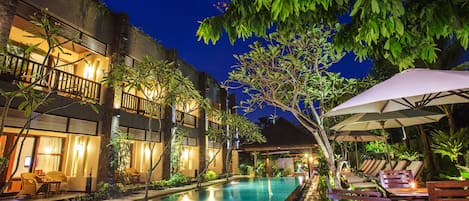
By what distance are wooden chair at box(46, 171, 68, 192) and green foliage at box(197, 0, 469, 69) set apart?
9476 mm

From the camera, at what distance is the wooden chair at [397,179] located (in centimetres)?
508

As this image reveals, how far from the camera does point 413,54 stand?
2.88m

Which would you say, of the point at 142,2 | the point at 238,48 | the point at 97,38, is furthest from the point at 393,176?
the point at 142,2

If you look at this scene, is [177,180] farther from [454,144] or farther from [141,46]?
[454,144]

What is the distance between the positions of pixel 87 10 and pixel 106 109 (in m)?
3.75

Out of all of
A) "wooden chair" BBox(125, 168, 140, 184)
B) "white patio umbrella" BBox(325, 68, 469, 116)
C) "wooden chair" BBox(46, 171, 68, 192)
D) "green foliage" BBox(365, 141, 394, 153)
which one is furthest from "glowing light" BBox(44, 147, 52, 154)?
"green foliage" BBox(365, 141, 394, 153)

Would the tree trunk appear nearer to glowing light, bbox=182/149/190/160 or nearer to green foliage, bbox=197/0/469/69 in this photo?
green foliage, bbox=197/0/469/69

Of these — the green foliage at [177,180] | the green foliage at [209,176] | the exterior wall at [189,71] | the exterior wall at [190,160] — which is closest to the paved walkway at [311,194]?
the green foliage at [177,180]

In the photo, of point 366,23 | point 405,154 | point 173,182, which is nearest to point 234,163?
point 173,182

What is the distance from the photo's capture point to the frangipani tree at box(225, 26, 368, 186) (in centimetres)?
699

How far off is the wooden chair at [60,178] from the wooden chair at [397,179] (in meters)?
10.0

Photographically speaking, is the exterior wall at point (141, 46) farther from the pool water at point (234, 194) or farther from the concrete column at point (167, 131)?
the pool water at point (234, 194)

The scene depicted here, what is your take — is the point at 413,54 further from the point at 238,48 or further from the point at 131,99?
the point at 238,48

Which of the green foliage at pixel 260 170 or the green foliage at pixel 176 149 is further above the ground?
the green foliage at pixel 176 149
